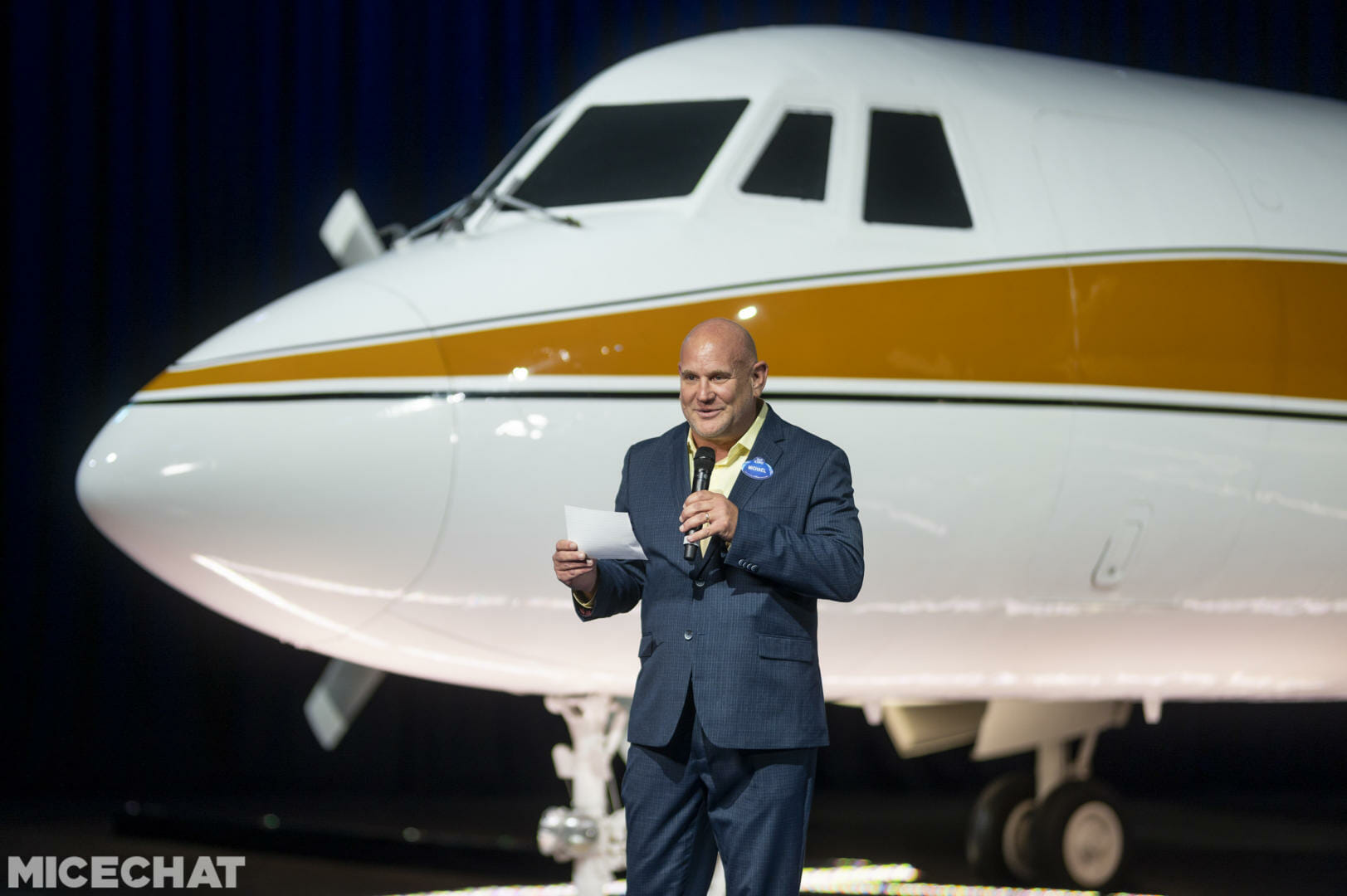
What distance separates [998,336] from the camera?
4523mm

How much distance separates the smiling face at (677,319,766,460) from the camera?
2.74 metres

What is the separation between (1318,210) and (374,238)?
3.38m

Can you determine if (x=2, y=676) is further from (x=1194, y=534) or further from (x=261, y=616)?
(x=1194, y=534)

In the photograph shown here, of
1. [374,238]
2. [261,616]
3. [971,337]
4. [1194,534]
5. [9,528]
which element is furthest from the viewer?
[9,528]

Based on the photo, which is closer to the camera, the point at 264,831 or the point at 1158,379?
the point at 1158,379

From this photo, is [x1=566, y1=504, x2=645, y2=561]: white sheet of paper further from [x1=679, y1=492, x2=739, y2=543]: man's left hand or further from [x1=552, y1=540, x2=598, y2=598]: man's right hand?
[x1=679, y1=492, x2=739, y2=543]: man's left hand

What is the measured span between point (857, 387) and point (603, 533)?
1781 mm

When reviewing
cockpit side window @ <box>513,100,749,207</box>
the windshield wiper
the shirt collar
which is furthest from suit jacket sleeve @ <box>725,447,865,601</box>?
cockpit side window @ <box>513,100,749,207</box>

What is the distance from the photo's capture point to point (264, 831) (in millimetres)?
8031

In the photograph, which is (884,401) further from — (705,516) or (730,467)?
(705,516)

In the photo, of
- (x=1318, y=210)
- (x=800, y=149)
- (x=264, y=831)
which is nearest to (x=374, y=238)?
(x=800, y=149)

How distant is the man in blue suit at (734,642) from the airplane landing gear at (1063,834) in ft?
14.5

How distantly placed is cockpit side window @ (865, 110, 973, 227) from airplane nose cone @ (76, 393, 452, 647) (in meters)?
1.65

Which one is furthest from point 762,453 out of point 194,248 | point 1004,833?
point 194,248
